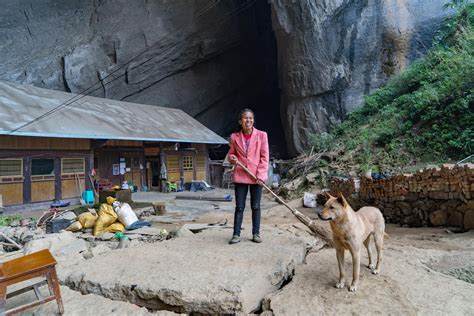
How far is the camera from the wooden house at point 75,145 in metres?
10.0

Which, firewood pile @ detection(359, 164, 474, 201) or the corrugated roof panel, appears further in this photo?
the corrugated roof panel

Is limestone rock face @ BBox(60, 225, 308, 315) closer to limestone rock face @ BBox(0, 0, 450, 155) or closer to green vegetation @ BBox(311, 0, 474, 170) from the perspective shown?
green vegetation @ BBox(311, 0, 474, 170)

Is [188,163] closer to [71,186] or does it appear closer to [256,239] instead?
[71,186]

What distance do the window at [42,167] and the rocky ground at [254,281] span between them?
320 inches

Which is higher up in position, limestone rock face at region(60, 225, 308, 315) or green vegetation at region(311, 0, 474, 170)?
green vegetation at region(311, 0, 474, 170)

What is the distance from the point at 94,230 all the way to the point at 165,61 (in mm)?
15977

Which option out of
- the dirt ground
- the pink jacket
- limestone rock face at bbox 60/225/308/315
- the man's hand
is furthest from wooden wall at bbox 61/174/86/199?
the dirt ground

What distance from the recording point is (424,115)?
11352 millimetres

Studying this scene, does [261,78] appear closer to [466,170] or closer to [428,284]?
[466,170]

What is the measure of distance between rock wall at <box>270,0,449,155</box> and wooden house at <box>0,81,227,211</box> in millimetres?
6819

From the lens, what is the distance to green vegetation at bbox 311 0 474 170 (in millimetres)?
9906

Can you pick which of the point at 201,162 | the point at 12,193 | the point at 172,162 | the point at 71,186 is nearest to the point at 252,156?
the point at 12,193

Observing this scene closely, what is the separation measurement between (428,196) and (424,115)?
596cm

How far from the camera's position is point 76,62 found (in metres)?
16.7
